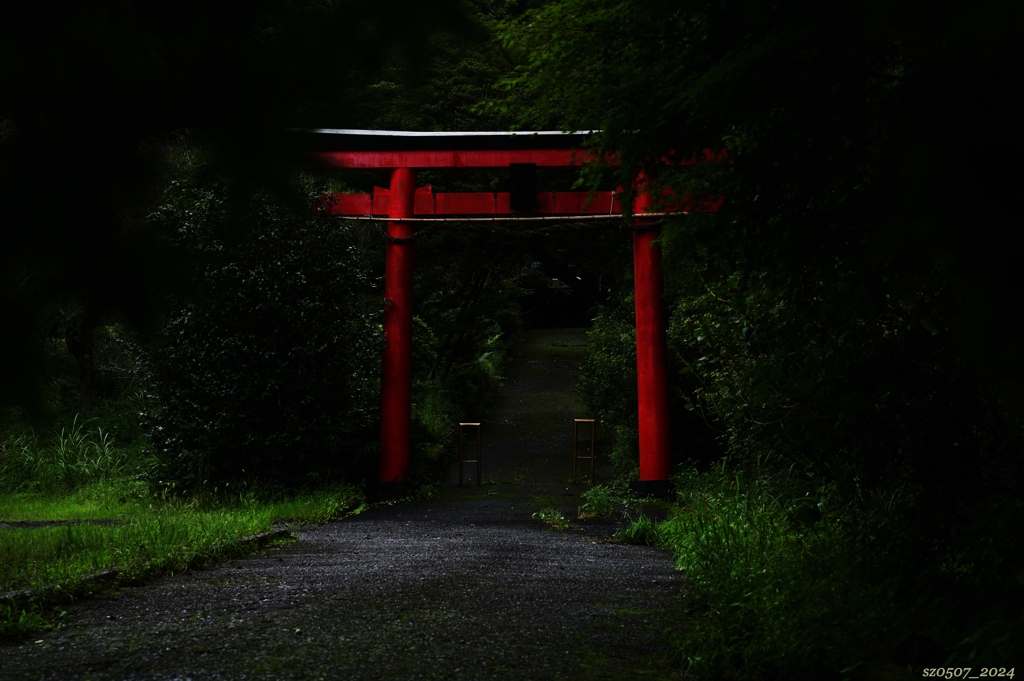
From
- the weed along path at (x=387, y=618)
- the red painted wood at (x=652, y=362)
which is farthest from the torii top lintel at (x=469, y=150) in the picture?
the weed along path at (x=387, y=618)

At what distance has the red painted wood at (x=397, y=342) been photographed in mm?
12914

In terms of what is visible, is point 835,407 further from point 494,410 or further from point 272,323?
point 494,410

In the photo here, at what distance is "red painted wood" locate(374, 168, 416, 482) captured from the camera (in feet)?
42.4

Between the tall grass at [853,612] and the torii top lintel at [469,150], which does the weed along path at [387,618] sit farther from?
the torii top lintel at [469,150]

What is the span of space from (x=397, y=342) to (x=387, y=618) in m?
8.38

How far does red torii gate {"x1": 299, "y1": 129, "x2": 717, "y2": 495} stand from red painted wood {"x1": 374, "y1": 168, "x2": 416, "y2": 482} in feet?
0.04

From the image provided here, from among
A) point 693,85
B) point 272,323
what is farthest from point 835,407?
point 272,323

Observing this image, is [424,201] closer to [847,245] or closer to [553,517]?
[553,517]

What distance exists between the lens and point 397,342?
13008 mm

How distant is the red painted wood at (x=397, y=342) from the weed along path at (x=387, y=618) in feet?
13.8

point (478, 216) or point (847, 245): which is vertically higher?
point (478, 216)

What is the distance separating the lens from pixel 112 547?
6555 mm

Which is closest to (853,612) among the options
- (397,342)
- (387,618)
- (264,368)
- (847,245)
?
(847,245)

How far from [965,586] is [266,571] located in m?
4.28
